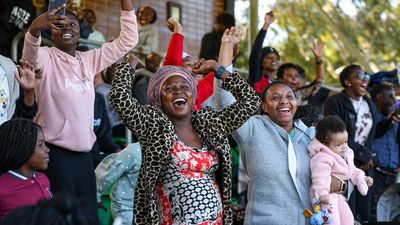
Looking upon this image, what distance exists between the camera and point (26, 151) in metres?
5.20

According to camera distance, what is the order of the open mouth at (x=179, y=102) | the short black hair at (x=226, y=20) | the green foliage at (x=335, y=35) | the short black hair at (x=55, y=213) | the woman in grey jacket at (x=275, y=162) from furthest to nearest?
the green foliage at (x=335, y=35) < the short black hair at (x=226, y=20) < the woman in grey jacket at (x=275, y=162) < the open mouth at (x=179, y=102) < the short black hair at (x=55, y=213)

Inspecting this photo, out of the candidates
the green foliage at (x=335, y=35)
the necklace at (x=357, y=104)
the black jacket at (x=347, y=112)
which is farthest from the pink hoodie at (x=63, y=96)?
the green foliage at (x=335, y=35)

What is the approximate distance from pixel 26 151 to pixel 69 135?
0.68m

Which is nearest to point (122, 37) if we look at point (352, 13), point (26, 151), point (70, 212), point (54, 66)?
point (54, 66)

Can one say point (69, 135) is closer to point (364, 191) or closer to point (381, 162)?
point (364, 191)

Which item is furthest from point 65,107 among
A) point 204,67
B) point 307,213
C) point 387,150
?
point 387,150

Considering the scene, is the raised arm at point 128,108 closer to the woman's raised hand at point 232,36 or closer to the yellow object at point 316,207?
the woman's raised hand at point 232,36

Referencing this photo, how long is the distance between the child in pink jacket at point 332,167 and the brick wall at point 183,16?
530cm

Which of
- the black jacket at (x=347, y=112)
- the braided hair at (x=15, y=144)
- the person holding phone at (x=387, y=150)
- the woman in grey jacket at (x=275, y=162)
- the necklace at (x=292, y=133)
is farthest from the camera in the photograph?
the person holding phone at (x=387, y=150)

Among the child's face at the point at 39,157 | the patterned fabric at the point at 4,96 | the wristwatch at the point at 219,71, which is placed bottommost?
the child's face at the point at 39,157

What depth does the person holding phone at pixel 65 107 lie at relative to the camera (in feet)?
19.1

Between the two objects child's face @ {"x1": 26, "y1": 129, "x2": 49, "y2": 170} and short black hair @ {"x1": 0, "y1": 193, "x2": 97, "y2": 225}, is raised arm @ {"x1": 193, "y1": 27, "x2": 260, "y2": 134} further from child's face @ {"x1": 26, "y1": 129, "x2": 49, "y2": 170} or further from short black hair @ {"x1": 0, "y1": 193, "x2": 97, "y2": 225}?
short black hair @ {"x1": 0, "y1": 193, "x2": 97, "y2": 225}

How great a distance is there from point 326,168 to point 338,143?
29cm

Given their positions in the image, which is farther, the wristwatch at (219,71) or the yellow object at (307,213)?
the yellow object at (307,213)
